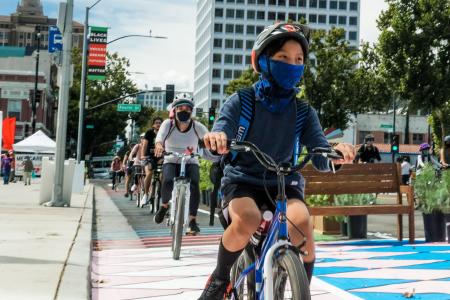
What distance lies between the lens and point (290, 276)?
310 cm

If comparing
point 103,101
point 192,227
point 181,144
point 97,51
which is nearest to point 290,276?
point 192,227

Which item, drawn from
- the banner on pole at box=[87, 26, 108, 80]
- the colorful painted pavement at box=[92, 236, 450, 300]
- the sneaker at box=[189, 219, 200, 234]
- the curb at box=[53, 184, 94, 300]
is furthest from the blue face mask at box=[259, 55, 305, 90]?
the banner on pole at box=[87, 26, 108, 80]

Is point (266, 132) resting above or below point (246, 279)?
above

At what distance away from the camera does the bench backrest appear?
376 inches

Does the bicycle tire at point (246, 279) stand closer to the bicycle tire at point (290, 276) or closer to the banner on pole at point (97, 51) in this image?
the bicycle tire at point (290, 276)

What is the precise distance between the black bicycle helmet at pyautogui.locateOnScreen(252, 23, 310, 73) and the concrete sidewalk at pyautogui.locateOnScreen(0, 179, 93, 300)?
7.03ft

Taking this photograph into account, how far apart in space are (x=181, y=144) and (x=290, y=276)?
5.52 m

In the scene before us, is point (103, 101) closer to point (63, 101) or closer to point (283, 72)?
point (63, 101)

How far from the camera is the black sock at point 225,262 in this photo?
12.6 ft

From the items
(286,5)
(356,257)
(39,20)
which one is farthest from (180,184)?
(39,20)

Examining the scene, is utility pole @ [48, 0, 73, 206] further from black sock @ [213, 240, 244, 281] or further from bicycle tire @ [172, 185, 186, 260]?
black sock @ [213, 240, 244, 281]

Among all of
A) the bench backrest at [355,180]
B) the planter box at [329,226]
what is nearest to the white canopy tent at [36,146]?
the planter box at [329,226]

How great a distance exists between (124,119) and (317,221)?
66.8 metres

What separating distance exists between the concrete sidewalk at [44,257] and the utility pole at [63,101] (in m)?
3.66
